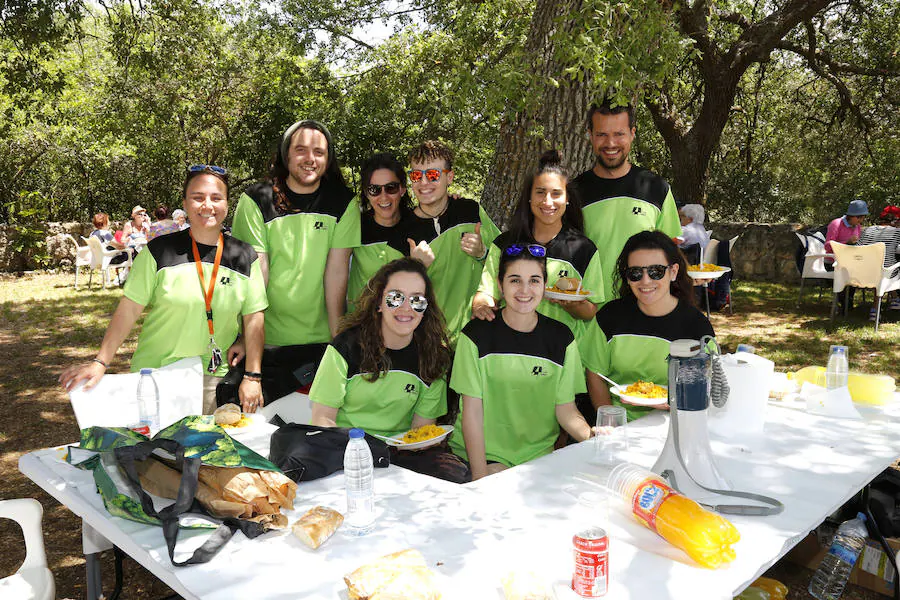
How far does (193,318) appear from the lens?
341 centimetres

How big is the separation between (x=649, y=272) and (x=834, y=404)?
1005 mm

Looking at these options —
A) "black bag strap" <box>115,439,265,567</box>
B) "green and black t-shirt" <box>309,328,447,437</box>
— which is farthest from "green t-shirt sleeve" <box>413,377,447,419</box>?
Result: "black bag strap" <box>115,439,265,567</box>

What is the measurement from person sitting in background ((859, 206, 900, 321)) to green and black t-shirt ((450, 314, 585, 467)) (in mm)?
7643

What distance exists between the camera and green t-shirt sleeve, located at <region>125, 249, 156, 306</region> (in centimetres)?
333

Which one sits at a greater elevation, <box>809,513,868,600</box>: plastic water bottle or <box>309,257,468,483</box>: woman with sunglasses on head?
<box>309,257,468,483</box>: woman with sunglasses on head

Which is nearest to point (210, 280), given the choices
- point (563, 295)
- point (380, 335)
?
point (380, 335)

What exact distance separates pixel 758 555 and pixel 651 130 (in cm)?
1716

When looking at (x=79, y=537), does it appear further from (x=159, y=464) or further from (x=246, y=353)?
(x=159, y=464)

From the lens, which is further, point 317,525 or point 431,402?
point 431,402

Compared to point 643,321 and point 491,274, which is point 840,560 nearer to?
point 643,321

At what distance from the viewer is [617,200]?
12.8ft

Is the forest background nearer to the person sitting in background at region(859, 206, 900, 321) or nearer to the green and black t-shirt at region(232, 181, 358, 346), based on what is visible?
the green and black t-shirt at region(232, 181, 358, 346)

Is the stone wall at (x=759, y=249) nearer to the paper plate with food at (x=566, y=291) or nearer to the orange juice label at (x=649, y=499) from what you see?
the paper plate with food at (x=566, y=291)

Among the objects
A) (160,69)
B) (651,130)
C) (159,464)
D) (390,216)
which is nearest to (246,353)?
(390,216)
